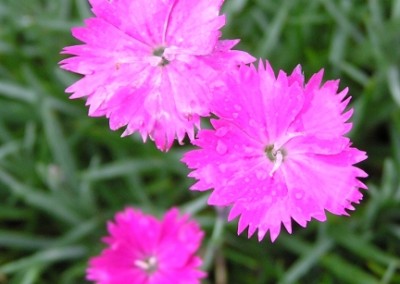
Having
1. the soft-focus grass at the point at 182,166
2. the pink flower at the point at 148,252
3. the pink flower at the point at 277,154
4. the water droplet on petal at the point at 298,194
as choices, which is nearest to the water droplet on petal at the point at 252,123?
the pink flower at the point at 277,154

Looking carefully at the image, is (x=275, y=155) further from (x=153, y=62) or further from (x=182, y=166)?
(x=182, y=166)

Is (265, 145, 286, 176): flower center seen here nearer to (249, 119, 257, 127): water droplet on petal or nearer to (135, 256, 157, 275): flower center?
(249, 119, 257, 127): water droplet on petal

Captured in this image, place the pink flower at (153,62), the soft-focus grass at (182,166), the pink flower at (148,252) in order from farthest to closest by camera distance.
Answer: the soft-focus grass at (182,166)
the pink flower at (148,252)
the pink flower at (153,62)

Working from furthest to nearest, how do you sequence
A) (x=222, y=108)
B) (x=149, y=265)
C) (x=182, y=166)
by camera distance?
(x=182, y=166) < (x=149, y=265) < (x=222, y=108)

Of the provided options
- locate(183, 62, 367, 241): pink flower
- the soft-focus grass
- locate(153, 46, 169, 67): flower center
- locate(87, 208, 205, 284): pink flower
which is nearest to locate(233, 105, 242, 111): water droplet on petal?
locate(183, 62, 367, 241): pink flower

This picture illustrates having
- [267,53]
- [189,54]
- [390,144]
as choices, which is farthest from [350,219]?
[189,54]

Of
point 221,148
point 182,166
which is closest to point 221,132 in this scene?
point 221,148

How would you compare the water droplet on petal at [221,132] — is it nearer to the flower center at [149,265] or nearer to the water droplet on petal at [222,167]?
the water droplet on petal at [222,167]
